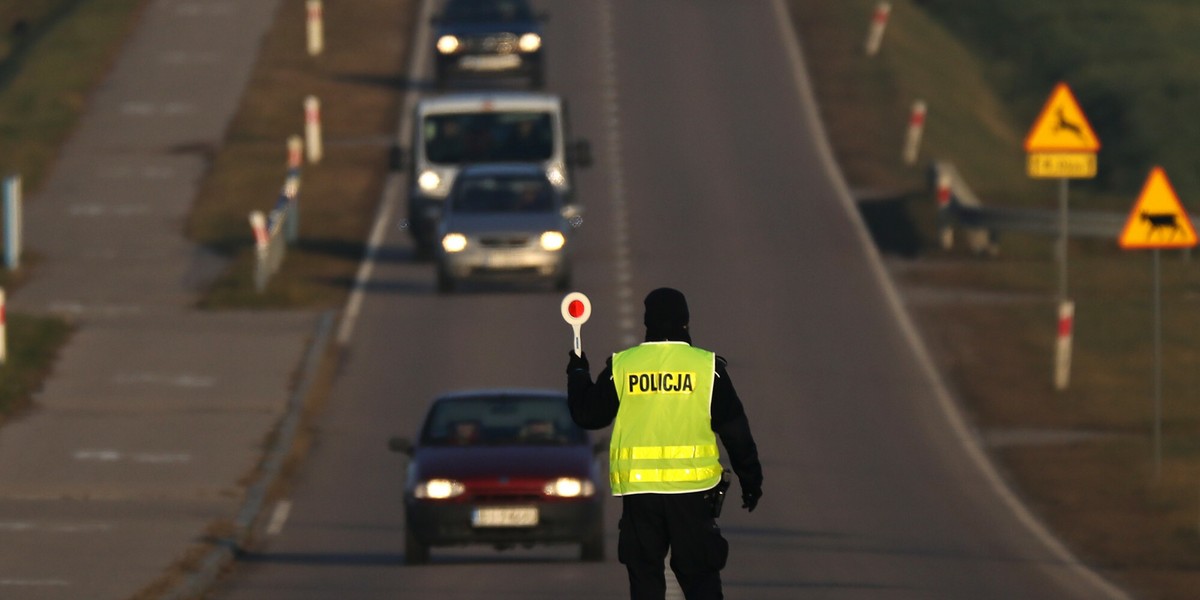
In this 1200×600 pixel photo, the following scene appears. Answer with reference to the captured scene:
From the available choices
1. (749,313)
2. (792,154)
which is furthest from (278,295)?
(792,154)

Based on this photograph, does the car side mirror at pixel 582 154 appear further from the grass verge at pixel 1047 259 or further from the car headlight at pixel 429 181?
the grass verge at pixel 1047 259

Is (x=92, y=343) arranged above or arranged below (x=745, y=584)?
below

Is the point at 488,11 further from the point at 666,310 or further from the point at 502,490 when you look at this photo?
the point at 666,310

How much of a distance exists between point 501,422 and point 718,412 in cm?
752

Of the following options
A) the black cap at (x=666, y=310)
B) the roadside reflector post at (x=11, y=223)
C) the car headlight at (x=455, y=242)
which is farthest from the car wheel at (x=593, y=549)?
the roadside reflector post at (x=11, y=223)

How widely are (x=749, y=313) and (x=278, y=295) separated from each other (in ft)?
19.7

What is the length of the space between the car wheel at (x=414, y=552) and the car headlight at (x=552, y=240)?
39.9 feet

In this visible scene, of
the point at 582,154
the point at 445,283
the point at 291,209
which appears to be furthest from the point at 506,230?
the point at 291,209

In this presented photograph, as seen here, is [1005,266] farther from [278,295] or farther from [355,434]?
[355,434]

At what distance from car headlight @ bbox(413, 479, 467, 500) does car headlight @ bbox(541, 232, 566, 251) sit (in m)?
12.8

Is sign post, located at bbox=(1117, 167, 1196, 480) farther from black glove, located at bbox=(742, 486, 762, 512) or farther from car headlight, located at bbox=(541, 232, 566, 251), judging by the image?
black glove, located at bbox=(742, 486, 762, 512)

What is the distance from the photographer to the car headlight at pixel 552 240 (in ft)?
97.0

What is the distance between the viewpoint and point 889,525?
1998 centimetres

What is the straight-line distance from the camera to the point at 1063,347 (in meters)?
25.8
